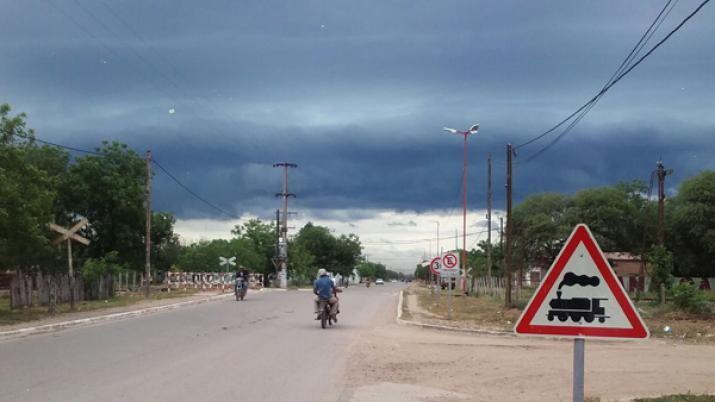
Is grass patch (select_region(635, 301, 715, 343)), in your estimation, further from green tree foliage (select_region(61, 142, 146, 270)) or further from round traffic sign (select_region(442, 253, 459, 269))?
green tree foliage (select_region(61, 142, 146, 270))

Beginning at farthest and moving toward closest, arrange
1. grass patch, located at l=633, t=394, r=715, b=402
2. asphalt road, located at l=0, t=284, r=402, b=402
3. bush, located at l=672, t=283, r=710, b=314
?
bush, located at l=672, t=283, r=710, b=314
asphalt road, located at l=0, t=284, r=402, b=402
grass patch, located at l=633, t=394, r=715, b=402

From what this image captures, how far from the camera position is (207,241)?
11006 centimetres

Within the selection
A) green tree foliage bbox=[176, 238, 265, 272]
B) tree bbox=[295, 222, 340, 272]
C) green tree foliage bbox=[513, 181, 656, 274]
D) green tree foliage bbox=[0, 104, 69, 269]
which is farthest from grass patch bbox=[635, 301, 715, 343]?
tree bbox=[295, 222, 340, 272]

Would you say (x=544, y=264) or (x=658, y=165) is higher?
(x=658, y=165)

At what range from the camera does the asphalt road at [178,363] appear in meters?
9.70

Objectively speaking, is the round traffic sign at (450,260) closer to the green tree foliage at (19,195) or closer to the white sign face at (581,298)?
the green tree foliage at (19,195)

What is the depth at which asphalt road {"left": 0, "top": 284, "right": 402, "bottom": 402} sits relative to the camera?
9.70m

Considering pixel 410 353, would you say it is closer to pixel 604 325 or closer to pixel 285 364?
pixel 285 364

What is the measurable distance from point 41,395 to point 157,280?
6510cm

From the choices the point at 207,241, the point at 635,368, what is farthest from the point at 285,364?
the point at 207,241

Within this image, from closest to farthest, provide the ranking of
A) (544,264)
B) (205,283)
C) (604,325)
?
(604,325) < (205,283) < (544,264)

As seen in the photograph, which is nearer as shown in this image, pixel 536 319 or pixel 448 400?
pixel 536 319

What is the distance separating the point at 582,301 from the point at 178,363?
9325mm

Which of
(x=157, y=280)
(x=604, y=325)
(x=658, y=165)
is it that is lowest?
(x=157, y=280)
